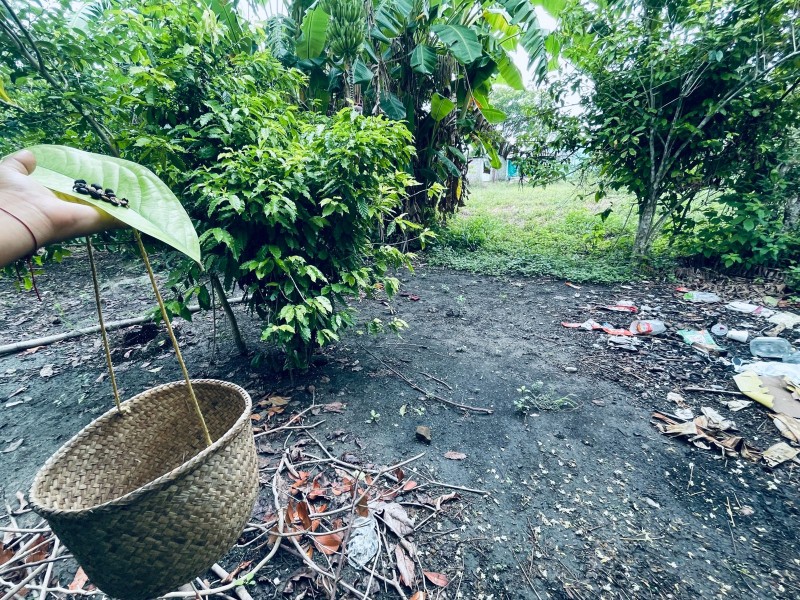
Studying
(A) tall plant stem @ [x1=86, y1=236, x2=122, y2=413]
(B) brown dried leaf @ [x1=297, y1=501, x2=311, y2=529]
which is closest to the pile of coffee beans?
(A) tall plant stem @ [x1=86, y1=236, x2=122, y2=413]

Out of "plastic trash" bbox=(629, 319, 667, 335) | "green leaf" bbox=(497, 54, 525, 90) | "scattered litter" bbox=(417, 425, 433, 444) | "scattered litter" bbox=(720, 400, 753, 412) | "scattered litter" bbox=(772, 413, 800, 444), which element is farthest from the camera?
"green leaf" bbox=(497, 54, 525, 90)

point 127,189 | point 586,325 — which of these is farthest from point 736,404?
point 127,189

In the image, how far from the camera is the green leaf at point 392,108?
4.64m

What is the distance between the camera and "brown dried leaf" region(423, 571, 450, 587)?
52.7 inches

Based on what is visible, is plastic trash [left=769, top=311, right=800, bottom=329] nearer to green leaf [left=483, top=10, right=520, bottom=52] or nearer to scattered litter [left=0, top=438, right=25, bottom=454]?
green leaf [left=483, top=10, right=520, bottom=52]

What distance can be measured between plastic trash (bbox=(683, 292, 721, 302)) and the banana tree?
9.04 feet

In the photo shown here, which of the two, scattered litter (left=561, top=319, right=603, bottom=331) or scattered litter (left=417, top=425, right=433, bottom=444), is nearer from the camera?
scattered litter (left=417, top=425, right=433, bottom=444)

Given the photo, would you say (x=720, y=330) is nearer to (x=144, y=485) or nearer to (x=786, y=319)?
(x=786, y=319)

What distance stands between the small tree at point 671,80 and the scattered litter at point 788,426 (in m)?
3.13

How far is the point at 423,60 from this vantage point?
457 centimetres

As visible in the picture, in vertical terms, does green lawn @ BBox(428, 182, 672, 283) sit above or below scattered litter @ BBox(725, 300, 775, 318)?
above

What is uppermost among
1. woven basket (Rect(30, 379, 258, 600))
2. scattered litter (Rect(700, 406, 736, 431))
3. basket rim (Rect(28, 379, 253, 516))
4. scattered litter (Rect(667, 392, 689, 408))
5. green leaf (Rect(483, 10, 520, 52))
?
green leaf (Rect(483, 10, 520, 52))

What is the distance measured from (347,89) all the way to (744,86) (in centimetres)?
421

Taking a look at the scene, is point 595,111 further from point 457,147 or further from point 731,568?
point 731,568
